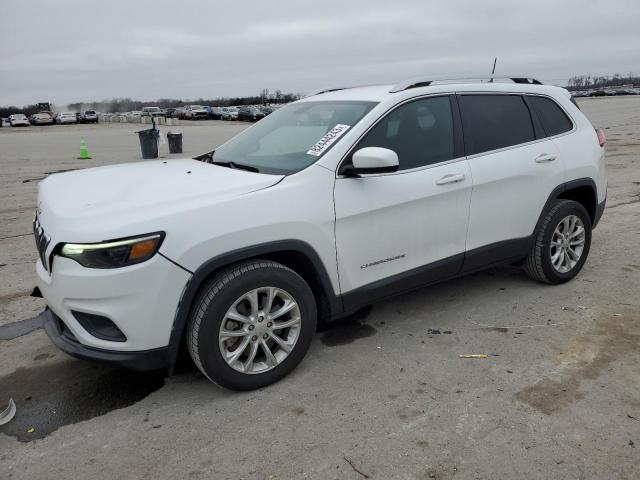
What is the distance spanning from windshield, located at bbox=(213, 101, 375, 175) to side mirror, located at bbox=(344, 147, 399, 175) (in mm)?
262

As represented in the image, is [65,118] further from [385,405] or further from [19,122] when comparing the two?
[385,405]

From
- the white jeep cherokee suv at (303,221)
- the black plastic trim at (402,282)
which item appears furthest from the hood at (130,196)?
the black plastic trim at (402,282)

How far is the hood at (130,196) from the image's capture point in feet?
8.71

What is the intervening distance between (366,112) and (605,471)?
239cm

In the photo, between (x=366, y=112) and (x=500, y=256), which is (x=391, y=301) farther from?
(x=366, y=112)

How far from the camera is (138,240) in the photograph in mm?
2598

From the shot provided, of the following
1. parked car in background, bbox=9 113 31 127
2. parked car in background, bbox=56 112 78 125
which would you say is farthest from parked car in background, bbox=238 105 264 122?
parked car in background, bbox=9 113 31 127

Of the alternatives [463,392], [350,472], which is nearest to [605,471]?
[463,392]

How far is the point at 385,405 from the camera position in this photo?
292 cm

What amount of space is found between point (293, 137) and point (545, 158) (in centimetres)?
207

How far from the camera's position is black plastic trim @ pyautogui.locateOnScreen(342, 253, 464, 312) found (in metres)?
3.38

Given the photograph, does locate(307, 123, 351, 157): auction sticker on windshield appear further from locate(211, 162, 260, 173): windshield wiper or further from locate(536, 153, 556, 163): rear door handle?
locate(536, 153, 556, 163): rear door handle

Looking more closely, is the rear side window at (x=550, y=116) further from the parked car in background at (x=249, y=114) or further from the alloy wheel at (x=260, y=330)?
the parked car in background at (x=249, y=114)

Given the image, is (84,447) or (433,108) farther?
(433,108)
